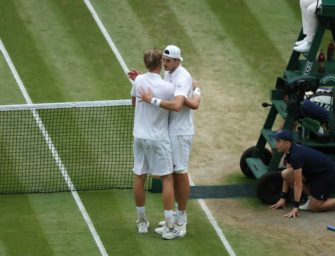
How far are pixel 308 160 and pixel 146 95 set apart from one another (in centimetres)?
260

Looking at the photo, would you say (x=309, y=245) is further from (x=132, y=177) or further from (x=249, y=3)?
(x=249, y=3)

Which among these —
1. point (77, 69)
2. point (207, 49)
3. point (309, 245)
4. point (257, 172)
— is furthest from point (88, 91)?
point (309, 245)

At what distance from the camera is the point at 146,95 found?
1717cm

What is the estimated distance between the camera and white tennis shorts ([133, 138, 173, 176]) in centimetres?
1738

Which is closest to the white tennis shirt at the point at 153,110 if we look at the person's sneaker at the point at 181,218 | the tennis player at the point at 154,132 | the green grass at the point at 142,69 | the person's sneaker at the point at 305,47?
the tennis player at the point at 154,132

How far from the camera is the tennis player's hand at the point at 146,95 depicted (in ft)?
56.3

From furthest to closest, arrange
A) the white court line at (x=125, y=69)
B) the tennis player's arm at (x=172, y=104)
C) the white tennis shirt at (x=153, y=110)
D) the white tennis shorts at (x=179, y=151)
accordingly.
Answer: the white court line at (x=125, y=69) → the white tennis shorts at (x=179, y=151) → the white tennis shirt at (x=153, y=110) → the tennis player's arm at (x=172, y=104)

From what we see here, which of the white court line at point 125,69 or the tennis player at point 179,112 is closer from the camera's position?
the tennis player at point 179,112

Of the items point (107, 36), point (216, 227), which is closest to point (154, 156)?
point (216, 227)

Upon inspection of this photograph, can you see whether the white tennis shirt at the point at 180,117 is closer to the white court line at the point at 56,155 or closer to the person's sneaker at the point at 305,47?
the white court line at the point at 56,155

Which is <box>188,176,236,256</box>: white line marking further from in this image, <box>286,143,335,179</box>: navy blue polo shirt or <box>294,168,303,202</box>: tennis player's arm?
<box>286,143,335,179</box>: navy blue polo shirt

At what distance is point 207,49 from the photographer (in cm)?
2406

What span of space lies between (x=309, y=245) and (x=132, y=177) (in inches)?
129

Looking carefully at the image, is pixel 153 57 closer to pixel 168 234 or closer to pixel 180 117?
pixel 180 117
